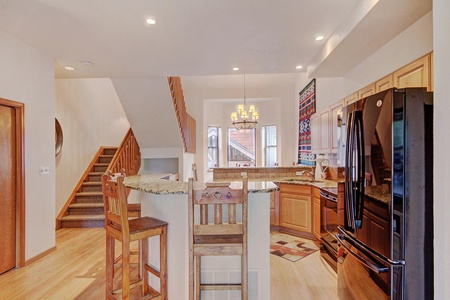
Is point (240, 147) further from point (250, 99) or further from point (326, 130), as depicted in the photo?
point (326, 130)

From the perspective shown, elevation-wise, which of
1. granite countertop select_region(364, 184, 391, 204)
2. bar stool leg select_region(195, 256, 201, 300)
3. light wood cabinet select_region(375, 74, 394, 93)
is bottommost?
bar stool leg select_region(195, 256, 201, 300)

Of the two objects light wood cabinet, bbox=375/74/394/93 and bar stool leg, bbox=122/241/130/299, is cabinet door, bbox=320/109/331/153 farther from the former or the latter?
bar stool leg, bbox=122/241/130/299

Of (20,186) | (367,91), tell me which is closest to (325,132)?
(367,91)

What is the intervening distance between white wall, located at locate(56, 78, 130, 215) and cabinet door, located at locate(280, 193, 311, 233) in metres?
4.34

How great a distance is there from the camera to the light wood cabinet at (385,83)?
7.89 feet

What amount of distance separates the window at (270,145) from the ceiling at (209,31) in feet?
16.9

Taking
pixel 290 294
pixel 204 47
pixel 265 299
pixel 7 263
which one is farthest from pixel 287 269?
pixel 7 263

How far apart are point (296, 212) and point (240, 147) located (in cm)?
551

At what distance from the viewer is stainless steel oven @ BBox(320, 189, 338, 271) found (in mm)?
3094

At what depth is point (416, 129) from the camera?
5.12 feet

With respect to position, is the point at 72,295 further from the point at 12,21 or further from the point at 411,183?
the point at 411,183

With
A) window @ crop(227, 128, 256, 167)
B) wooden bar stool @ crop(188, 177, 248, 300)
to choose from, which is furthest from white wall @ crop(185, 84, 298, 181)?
wooden bar stool @ crop(188, 177, 248, 300)

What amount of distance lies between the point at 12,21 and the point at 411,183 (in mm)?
3836

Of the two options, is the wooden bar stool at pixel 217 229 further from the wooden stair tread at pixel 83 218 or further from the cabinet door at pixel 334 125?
the wooden stair tread at pixel 83 218
